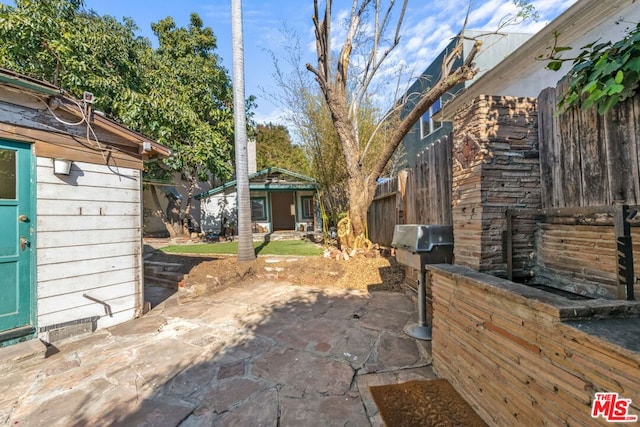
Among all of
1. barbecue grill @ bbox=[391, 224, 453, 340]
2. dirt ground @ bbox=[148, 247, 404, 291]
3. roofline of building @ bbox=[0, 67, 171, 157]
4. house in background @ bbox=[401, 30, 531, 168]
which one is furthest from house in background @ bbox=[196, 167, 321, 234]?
barbecue grill @ bbox=[391, 224, 453, 340]

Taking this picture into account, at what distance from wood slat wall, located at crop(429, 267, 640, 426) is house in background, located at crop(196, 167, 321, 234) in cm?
1028

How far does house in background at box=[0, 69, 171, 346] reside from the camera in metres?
2.87

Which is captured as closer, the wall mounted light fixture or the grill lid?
the grill lid

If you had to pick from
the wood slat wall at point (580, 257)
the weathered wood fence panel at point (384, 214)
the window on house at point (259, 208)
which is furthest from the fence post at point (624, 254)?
the window on house at point (259, 208)

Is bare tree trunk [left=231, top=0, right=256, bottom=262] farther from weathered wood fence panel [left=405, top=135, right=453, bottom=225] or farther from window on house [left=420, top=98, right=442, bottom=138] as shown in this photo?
window on house [left=420, top=98, right=442, bottom=138]

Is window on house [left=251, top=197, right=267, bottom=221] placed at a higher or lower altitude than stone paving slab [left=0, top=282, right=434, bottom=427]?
higher

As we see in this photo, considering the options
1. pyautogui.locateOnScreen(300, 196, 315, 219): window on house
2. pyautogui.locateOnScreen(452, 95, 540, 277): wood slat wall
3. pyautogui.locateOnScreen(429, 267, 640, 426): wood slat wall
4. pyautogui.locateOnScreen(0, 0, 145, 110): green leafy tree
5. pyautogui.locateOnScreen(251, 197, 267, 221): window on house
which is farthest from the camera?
pyautogui.locateOnScreen(300, 196, 315, 219): window on house

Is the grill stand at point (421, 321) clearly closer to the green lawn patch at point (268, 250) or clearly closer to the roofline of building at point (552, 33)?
the roofline of building at point (552, 33)

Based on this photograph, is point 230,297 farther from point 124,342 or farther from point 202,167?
point 202,167

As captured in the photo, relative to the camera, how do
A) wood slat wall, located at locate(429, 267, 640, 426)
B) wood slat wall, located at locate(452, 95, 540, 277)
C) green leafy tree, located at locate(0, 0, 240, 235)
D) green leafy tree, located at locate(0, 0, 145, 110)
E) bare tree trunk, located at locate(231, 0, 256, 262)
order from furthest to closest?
green leafy tree, located at locate(0, 0, 240, 235) < green leafy tree, located at locate(0, 0, 145, 110) < bare tree trunk, located at locate(231, 0, 256, 262) < wood slat wall, located at locate(452, 95, 540, 277) < wood slat wall, located at locate(429, 267, 640, 426)

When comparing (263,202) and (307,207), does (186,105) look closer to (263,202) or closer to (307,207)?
(263,202)

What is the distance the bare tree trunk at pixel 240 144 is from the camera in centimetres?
618

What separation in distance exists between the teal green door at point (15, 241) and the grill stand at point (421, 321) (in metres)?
4.27

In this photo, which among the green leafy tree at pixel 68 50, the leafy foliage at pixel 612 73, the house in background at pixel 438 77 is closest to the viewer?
the leafy foliage at pixel 612 73
